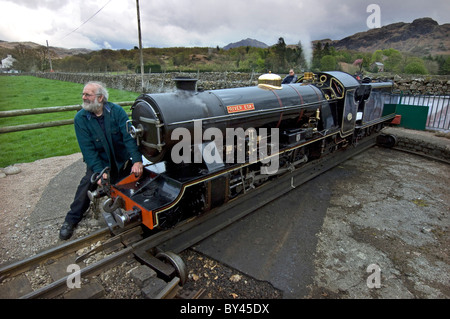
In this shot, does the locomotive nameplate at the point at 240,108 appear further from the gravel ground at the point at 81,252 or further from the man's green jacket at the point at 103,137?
the gravel ground at the point at 81,252

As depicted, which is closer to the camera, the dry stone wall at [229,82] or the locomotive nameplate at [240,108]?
the locomotive nameplate at [240,108]

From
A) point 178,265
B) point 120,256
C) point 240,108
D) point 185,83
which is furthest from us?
point 240,108

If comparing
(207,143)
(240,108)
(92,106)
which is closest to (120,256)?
(207,143)

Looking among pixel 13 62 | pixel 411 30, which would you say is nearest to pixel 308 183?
pixel 411 30

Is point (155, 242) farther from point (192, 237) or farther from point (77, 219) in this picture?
point (77, 219)

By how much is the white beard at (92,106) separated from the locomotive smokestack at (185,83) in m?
1.15

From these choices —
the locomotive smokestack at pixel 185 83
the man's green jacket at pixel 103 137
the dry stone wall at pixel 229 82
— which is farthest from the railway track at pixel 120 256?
the dry stone wall at pixel 229 82

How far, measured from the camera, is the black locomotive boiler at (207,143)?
3.66 metres

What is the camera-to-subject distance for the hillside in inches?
1255

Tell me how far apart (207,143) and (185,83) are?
0.97 m

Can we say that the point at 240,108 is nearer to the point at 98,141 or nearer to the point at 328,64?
the point at 98,141

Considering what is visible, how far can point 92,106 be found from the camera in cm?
382

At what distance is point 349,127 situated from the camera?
7109 mm

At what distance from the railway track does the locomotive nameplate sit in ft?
5.13
